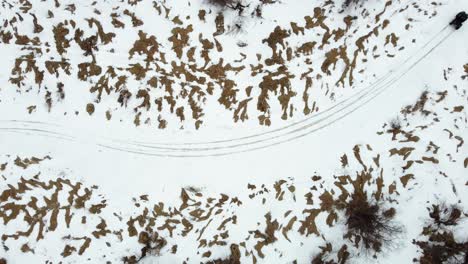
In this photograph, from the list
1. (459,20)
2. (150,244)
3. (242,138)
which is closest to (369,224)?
(242,138)

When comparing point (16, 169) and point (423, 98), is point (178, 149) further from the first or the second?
point (423, 98)

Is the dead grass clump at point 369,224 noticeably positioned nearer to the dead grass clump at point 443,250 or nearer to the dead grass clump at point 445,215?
the dead grass clump at point 443,250

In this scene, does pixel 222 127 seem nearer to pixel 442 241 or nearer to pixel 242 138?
pixel 242 138

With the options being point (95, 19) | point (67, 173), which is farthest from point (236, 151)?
point (95, 19)

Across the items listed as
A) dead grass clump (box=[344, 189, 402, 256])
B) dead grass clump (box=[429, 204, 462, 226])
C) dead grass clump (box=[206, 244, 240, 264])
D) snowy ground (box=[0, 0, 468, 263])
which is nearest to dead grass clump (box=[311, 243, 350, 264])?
snowy ground (box=[0, 0, 468, 263])

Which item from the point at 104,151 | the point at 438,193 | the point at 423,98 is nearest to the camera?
the point at 438,193

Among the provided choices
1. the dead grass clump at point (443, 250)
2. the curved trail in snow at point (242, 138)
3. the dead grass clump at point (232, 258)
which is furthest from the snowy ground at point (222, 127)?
the dead grass clump at point (443, 250)

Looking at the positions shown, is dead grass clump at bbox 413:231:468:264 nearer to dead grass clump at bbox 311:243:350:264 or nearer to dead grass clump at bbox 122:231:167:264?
dead grass clump at bbox 311:243:350:264
